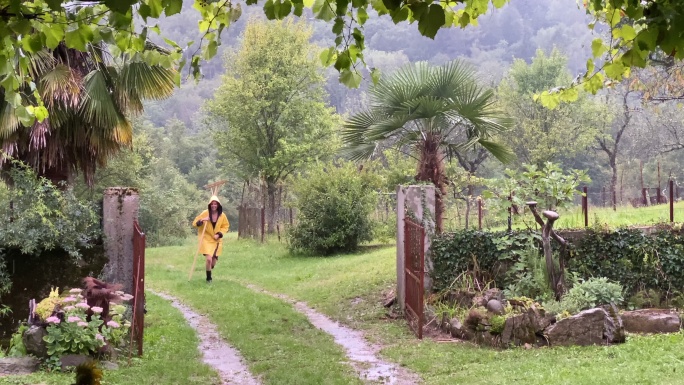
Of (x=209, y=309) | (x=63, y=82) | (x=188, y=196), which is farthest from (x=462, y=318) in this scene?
(x=188, y=196)

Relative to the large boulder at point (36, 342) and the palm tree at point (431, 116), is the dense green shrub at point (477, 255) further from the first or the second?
the large boulder at point (36, 342)

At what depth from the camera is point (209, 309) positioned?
41.7ft

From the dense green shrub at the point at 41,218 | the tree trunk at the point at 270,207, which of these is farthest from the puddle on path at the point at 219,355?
the tree trunk at the point at 270,207

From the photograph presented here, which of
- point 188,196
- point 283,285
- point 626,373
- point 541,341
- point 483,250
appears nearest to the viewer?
point 626,373

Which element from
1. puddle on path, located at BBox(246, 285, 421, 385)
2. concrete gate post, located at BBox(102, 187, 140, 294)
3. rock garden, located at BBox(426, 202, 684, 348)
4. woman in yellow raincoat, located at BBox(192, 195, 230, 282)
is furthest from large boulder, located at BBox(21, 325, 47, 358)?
woman in yellow raincoat, located at BBox(192, 195, 230, 282)

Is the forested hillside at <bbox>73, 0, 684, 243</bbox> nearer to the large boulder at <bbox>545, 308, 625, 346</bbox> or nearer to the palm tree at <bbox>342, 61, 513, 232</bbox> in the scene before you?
the palm tree at <bbox>342, 61, 513, 232</bbox>

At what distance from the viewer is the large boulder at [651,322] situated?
9195mm

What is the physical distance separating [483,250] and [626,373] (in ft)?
15.4

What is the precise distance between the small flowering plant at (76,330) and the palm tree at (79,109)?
309 centimetres

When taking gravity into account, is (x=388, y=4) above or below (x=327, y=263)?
above

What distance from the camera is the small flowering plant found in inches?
289

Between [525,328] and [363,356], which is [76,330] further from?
[525,328]

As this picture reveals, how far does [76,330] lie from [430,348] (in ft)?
14.7

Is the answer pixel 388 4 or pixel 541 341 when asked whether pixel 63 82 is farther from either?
pixel 388 4
